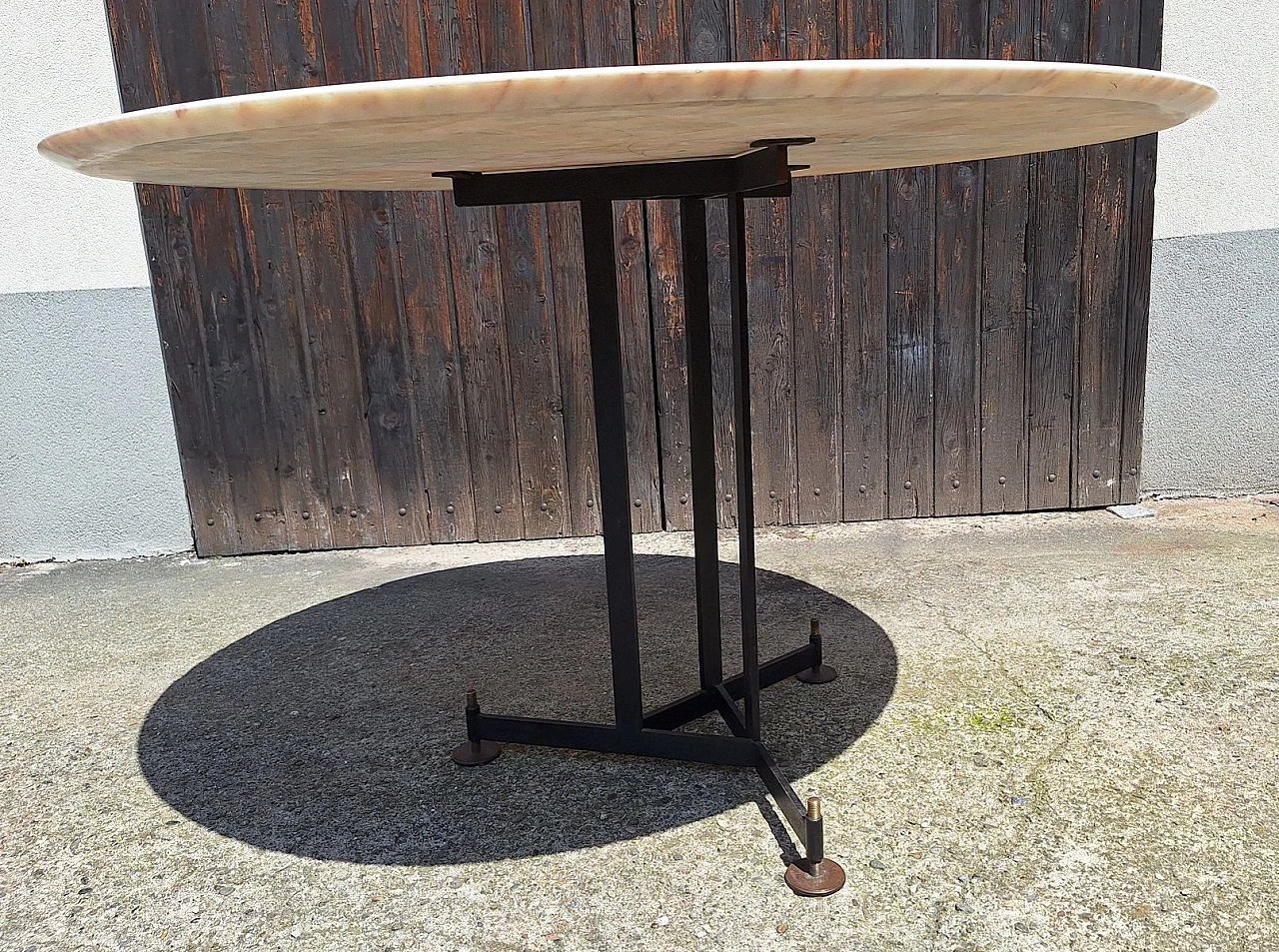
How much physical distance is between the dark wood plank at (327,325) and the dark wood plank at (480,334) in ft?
1.33

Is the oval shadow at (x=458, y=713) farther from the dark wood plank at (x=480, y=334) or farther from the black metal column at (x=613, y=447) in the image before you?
the dark wood plank at (x=480, y=334)

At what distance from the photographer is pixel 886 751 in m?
2.34

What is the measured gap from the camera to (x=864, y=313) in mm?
3916

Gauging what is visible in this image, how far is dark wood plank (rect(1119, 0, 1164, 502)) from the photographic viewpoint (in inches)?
144

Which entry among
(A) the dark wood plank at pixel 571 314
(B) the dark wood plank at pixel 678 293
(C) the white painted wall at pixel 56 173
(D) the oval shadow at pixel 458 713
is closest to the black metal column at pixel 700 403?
(D) the oval shadow at pixel 458 713

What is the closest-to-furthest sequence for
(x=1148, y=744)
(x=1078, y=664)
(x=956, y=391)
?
(x=1148, y=744) → (x=1078, y=664) → (x=956, y=391)

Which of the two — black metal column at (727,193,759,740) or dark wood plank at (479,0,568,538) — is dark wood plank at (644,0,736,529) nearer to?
dark wood plank at (479,0,568,538)

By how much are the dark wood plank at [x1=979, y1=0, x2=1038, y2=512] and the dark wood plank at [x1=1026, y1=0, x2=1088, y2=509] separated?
4 centimetres

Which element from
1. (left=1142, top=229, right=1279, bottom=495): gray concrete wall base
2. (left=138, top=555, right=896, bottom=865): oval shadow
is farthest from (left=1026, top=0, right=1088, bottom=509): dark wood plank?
(left=138, top=555, right=896, bottom=865): oval shadow

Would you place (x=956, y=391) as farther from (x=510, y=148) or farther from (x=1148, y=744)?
(x=510, y=148)

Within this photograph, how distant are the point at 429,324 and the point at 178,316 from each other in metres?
0.94

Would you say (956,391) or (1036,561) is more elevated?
(956,391)

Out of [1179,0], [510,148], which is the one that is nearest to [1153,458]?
[1179,0]

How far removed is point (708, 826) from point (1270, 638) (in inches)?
68.6
